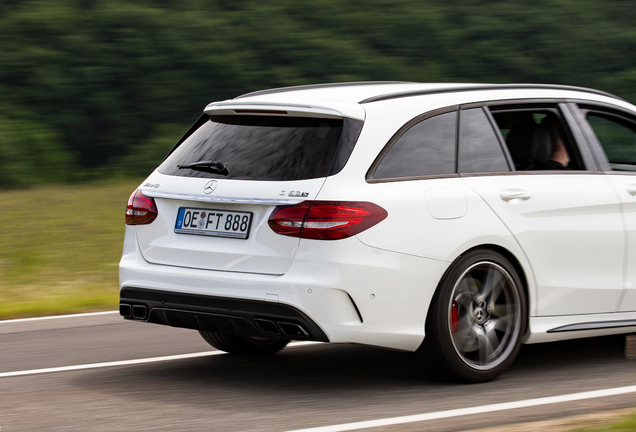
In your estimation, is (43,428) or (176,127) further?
(176,127)

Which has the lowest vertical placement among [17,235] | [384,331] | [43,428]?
[17,235]

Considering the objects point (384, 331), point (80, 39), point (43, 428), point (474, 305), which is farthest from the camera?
point (80, 39)

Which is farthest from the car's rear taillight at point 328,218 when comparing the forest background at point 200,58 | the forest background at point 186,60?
the forest background at point 200,58

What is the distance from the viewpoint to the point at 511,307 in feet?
19.4

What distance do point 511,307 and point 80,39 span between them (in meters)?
14.0

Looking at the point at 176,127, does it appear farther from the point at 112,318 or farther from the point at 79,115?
the point at 112,318

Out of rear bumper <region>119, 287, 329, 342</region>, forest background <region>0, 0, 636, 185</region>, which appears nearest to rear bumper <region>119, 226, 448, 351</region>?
rear bumper <region>119, 287, 329, 342</region>

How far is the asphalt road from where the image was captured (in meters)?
5.10

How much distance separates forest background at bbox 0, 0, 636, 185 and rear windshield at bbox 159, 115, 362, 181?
39.6 ft

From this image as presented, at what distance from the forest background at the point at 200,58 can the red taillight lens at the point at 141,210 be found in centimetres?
1175

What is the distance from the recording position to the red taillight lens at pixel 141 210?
590 cm

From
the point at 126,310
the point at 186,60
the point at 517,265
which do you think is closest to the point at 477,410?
the point at 517,265

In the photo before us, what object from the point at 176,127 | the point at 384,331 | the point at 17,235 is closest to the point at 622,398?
the point at 384,331

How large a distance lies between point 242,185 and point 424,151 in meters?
1.06
